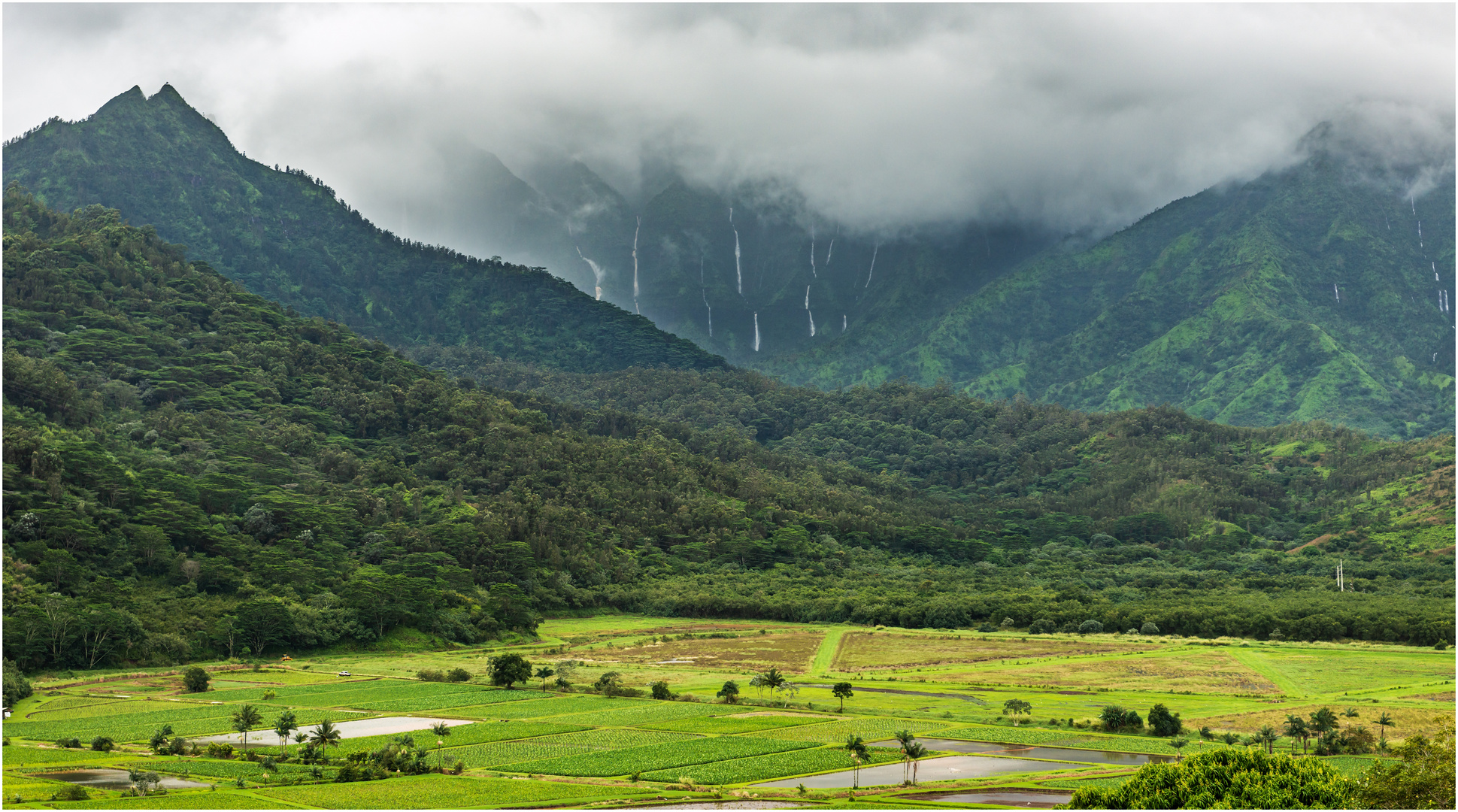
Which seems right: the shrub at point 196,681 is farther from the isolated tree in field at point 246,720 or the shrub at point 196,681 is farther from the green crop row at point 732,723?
the green crop row at point 732,723

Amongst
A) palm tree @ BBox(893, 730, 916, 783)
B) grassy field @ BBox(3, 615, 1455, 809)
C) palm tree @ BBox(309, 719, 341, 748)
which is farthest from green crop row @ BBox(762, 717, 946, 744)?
palm tree @ BBox(309, 719, 341, 748)

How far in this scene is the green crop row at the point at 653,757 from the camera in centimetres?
5469

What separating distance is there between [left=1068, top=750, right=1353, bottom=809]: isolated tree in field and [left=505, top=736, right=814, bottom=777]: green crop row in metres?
22.4

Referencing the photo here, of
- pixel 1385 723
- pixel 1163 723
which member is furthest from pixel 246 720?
pixel 1385 723

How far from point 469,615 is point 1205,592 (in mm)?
92418

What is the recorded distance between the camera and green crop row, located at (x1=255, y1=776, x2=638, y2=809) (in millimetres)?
46656

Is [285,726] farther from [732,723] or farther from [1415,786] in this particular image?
[1415,786]

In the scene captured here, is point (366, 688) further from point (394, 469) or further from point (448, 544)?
point (394, 469)

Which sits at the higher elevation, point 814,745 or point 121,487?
point 121,487

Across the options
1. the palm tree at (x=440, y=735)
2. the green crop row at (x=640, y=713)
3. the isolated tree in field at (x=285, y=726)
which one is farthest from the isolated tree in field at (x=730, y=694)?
the isolated tree in field at (x=285, y=726)

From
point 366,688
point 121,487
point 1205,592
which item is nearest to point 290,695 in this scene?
point 366,688

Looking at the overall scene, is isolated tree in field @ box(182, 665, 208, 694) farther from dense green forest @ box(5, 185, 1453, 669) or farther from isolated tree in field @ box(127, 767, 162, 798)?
isolated tree in field @ box(127, 767, 162, 798)

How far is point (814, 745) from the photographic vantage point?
61.9m

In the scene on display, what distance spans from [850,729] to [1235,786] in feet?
103
